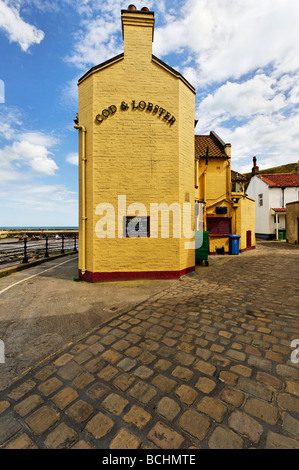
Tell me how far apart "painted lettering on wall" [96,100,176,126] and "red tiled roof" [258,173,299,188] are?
23669 mm

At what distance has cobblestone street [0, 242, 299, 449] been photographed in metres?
1.81

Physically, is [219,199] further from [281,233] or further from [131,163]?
[281,233]

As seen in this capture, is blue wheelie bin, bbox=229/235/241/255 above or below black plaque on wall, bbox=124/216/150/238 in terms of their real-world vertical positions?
below

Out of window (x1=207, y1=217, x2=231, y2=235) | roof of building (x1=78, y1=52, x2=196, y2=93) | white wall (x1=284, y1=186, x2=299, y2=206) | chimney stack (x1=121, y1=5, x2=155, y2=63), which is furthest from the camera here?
white wall (x1=284, y1=186, x2=299, y2=206)

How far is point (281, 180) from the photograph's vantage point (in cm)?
2612

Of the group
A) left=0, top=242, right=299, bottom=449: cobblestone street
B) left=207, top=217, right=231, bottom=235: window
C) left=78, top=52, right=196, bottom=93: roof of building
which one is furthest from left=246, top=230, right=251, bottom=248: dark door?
left=0, top=242, right=299, bottom=449: cobblestone street

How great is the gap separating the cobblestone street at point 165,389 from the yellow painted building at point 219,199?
424 inches

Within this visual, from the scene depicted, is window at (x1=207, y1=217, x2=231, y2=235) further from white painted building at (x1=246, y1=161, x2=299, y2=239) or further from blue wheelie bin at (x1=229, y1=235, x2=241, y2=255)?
white painted building at (x1=246, y1=161, x2=299, y2=239)

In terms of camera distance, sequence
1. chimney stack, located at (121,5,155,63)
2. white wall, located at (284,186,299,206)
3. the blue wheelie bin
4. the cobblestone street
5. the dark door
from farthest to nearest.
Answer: white wall, located at (284,186,299,206)
the dark door
the blue wheelie bin
chimney stack, located at (121,5,155,63)
the cobblestone street

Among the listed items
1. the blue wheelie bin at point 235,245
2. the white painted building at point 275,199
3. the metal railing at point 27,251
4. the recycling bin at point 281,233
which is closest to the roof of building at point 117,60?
the metal railing at point 27,251

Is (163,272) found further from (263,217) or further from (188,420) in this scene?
(263,217)

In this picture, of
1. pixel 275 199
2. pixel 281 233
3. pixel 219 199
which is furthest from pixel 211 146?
pixel 281 233

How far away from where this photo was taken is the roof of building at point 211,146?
14947mm
